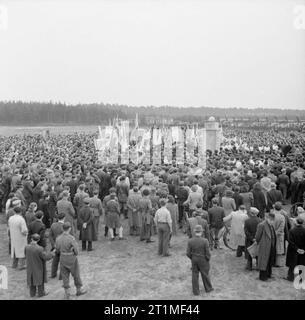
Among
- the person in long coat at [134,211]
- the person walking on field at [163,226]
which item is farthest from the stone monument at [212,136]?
the person walking on field at [163,226]

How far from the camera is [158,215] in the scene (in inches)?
377

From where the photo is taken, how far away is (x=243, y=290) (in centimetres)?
795

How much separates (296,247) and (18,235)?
20.4 ft

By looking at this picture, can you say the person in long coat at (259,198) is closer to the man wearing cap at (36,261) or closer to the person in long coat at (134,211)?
the person in long coat at (134,211)

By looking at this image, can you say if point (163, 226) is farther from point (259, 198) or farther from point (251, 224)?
point (259, 198)

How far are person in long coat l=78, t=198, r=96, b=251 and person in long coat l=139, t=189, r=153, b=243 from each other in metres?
1.50

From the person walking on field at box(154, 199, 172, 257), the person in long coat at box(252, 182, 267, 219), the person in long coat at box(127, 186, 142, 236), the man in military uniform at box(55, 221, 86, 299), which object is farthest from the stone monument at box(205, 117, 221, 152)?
the man in military uniform at box(55, 221, 86, 299)

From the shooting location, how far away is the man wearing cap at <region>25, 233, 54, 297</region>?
24.7 ft

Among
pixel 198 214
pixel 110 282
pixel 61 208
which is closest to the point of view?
pixel 110 282

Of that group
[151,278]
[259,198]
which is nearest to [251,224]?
[151,278]
